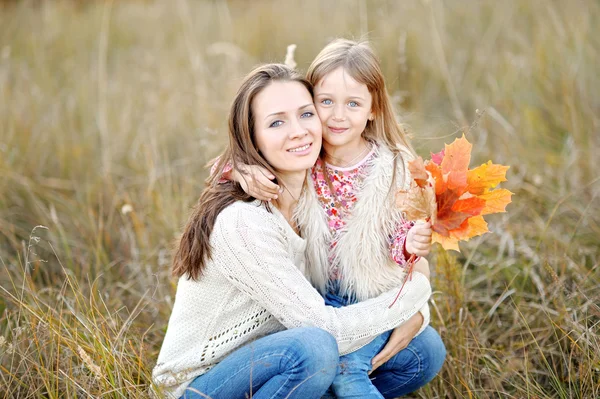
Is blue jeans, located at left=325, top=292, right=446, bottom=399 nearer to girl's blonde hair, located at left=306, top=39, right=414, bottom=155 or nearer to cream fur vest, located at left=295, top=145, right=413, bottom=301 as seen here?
cream fur vest, located at left=295, top=145, right=413, bottom=301

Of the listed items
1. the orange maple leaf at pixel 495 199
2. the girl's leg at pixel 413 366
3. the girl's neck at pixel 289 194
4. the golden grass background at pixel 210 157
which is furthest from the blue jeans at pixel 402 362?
the orange maple leaf at pixel 495 199

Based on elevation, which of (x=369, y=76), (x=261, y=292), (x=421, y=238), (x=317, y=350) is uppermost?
(x=369, y=76)

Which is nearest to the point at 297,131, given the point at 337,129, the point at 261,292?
the point at 337,129

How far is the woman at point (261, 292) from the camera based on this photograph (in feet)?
6.18

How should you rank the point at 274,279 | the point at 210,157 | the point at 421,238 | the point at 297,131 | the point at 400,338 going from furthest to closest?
the point at 210,157 → the point at 400,338 → the point at 297,131 → the point at 274,279 → the point at 421,238

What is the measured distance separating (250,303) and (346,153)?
608 mm

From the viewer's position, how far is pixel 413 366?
2.17m

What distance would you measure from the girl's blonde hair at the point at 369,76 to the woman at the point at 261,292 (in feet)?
0.35

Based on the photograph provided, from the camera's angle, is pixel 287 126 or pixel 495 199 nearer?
pixel 495 199

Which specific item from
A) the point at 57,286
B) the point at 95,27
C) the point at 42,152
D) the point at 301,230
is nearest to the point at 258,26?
the point at 95,27

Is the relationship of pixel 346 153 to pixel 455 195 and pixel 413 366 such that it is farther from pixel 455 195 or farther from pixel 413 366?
pixel 413 366

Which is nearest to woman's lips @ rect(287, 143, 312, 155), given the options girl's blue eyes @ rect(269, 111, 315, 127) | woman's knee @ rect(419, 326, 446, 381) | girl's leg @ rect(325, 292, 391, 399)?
girl's blue eyes @ rect(269, 111, 315, 127)

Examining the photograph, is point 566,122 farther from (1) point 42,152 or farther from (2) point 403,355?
(1) point 42,152

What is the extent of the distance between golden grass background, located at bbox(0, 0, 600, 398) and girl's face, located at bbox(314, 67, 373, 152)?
0.93 ft
